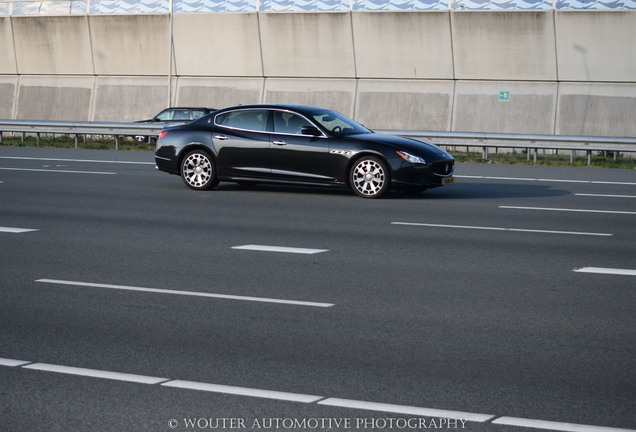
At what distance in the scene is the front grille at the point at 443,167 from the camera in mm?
15695

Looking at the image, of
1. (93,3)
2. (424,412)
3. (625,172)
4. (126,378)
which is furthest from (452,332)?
(93,3)

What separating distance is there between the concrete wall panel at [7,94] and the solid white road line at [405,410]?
→ 38.3 meters

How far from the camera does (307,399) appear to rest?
213 inches

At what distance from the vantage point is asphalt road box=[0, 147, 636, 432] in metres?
5.28

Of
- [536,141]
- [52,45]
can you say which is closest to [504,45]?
[536,141]

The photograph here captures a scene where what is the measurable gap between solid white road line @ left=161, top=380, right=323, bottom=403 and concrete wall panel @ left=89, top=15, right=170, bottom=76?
110 ft

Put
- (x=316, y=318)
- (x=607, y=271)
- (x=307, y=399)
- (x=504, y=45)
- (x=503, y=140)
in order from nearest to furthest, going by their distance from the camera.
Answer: (x=307, y=399), (x=316, y=318), (x=607, y=271), (x=503, y=140), (x=504, y=45)

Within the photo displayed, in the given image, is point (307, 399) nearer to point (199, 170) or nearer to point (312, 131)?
point (312, 131)

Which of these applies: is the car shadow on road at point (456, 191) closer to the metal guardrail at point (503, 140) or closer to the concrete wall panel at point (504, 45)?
the metal guardrail at point (503, 140)

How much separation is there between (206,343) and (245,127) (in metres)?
10.3

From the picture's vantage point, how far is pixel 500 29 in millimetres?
32688

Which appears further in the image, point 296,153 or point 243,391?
point 296,153

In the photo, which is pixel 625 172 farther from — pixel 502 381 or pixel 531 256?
pixel 502 381

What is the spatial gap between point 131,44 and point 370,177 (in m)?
25.1
